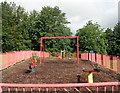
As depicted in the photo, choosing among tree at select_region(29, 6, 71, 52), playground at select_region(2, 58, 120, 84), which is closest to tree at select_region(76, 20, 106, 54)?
tree at select_region(29, 6, 71, 52)

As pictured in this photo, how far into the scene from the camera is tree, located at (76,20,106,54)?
9261 centimetres

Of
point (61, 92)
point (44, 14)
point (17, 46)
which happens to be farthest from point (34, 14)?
point (61, 92)

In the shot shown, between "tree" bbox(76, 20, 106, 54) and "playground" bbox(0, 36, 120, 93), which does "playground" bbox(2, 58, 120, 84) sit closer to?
"playground" bbox(0, 36, 120, 93)

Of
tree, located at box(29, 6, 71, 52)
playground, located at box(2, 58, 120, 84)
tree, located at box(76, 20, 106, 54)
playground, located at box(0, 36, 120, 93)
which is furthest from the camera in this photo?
tree, located at box(29, 6, 71, 52)

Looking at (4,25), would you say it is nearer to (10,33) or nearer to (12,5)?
(10,33)

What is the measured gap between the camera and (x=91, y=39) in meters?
94.1

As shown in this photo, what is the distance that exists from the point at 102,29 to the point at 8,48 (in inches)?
1752

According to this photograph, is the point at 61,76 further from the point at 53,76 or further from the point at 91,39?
the point at 91,39

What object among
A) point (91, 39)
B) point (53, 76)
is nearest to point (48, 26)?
point (91, 39)

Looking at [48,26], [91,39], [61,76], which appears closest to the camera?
[61,76]

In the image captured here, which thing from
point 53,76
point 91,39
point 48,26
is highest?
point 48,26

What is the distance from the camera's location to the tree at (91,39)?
92613 mm

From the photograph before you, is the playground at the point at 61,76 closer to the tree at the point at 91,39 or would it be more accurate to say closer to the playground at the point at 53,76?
the playground at the point at 53,76

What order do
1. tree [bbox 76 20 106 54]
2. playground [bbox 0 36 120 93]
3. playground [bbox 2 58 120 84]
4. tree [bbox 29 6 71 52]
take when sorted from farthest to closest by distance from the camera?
tree [bbox 29 6 71 52], tree [bbox 76 20 106 54], playground [bbox 2 58 120 84], playground [bbox 0 36 120 93]
